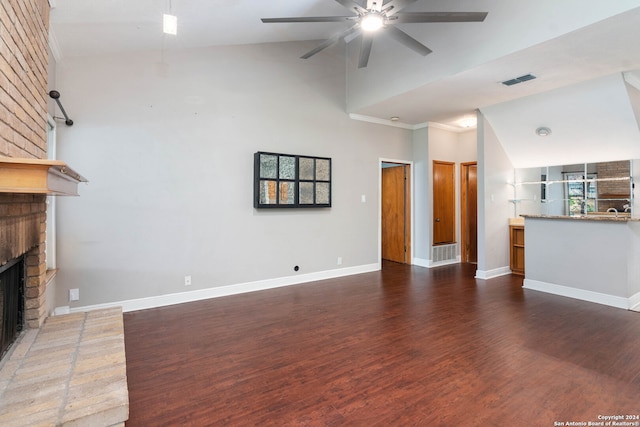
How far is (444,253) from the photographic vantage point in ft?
21.1

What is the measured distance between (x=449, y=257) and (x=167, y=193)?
17.2 ft

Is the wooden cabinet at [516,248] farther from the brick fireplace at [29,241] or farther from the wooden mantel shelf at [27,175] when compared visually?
the brick fireplace at [29,241]

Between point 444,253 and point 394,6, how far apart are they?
15.9ft

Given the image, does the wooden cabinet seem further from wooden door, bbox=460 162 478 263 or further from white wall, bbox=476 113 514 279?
wooden door, bbox=460 162 478 263

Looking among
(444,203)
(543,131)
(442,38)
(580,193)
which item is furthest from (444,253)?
(442,38)

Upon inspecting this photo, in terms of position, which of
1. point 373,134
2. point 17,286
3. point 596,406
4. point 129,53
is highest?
point 129,53

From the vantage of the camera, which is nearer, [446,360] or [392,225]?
[446,360]

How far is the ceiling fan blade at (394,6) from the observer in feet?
8.37

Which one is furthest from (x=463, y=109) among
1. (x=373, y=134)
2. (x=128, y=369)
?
(x=128, y=369)

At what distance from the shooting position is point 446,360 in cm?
253

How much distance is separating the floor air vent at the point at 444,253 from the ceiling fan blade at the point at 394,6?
4.42 m

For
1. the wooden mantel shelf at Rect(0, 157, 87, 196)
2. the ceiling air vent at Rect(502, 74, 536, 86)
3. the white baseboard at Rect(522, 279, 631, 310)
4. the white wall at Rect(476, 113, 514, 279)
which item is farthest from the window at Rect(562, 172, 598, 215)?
the wooden mantel shelf at Rect(0, 157, 87, 196)

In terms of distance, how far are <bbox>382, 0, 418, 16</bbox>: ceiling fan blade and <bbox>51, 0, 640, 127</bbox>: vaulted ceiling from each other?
124 cm

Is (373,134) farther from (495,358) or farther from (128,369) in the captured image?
(128,369)
